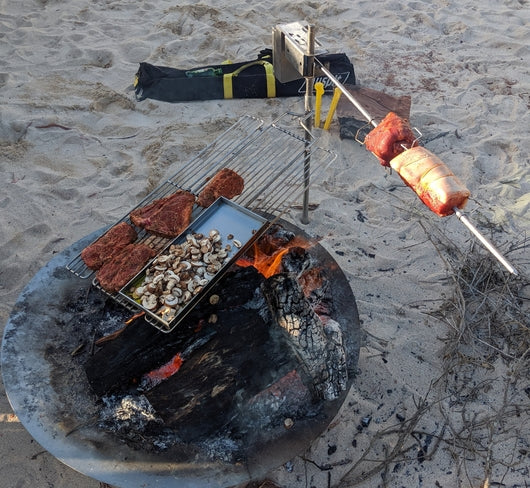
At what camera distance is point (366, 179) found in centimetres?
512

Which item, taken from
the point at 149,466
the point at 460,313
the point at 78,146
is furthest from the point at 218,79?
the point at 149,466

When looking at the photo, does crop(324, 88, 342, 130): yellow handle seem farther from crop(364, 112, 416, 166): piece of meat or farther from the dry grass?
crop(364, 112, 416, 166): piece of meat

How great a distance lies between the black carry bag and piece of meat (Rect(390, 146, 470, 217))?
153 inches

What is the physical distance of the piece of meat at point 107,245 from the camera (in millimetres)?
3076

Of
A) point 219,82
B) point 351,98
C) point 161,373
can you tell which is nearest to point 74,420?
point 161,373

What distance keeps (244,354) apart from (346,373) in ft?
2.03

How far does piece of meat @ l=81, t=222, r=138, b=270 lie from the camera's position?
10.1 feet

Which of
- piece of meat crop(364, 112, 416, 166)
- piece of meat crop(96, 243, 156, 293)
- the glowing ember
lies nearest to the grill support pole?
piece of meat crop(364, 112, 416, 166)

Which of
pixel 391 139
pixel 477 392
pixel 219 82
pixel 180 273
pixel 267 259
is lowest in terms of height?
pixel 477 392

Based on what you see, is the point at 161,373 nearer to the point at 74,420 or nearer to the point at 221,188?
the point at 74,420

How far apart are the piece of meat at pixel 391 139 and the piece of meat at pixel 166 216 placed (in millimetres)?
1345

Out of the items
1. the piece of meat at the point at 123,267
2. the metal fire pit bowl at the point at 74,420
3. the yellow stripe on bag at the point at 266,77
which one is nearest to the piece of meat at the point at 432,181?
the metal fire pit bowl at the point at 74,420

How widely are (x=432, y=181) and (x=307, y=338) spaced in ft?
3.58

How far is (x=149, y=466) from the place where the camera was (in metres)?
2.43
